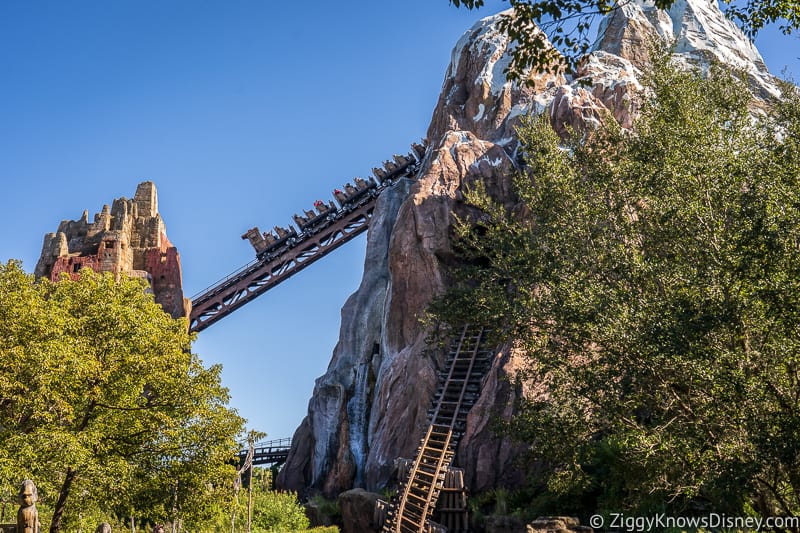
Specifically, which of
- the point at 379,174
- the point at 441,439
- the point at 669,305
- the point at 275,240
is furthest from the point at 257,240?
the point at 669,305

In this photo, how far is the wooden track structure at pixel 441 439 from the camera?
55.1ft

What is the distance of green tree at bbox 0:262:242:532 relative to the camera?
14727 mm

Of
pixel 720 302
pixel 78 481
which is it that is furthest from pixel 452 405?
pixel 720 302

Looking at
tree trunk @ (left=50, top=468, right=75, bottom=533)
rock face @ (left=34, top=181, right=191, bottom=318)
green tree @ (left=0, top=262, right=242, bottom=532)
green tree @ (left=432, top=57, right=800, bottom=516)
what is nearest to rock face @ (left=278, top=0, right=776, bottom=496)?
green tree @ (left=432, top=57, right=800, bottom=516)

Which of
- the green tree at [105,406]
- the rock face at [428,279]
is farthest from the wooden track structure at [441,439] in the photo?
the green tree at [105,406]

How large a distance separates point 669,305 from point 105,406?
42.4 feet

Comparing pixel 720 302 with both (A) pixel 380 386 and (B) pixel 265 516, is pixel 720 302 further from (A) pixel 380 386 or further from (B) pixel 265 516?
(A) pixel 380 386

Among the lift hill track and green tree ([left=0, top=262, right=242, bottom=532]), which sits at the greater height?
the lift hill track

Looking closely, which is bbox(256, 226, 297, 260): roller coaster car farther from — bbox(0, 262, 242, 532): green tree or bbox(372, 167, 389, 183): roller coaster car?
bbox(0, 262, 242, 532): green tree

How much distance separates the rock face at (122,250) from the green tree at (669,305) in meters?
25.4

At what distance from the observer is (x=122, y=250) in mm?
38781

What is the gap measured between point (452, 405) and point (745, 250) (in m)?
12.7

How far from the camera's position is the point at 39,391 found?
578 inches

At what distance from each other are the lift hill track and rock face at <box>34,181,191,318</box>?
1.66 meters
